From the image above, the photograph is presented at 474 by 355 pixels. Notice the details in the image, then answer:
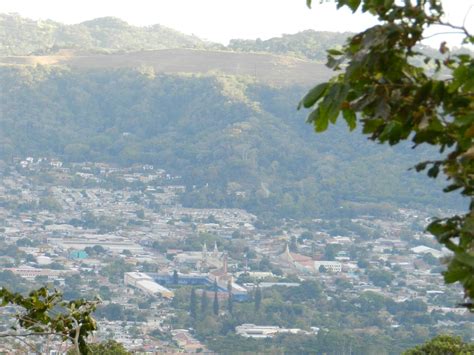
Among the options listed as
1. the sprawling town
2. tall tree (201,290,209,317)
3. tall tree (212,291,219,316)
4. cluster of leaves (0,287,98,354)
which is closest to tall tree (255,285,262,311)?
the sprawling town

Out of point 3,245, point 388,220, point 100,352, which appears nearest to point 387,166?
point 388,220

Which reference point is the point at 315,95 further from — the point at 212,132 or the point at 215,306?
the point at 212,132

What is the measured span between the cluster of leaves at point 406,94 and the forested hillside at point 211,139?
34937mm

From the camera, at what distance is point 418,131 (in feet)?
5.81

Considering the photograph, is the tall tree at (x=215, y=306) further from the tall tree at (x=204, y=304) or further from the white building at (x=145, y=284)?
the white building at (x=145, y=284)

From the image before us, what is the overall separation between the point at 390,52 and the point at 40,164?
4280cm

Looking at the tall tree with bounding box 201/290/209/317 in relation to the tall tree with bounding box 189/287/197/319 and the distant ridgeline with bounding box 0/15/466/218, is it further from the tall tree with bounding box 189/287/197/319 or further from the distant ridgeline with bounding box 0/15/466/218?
the distant ridgeline with bounding box 0/15/466/218

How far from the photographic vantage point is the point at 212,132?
4378 cm

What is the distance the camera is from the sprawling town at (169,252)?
2666 centimetres

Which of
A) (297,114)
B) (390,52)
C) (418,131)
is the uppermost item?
(390,52)

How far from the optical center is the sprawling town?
2666 cm

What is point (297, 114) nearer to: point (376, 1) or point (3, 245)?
point (3, 245)

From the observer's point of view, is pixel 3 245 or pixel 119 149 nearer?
pixel 3 245

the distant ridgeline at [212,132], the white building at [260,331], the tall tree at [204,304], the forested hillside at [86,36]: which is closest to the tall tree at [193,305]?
the tall tree at [204,304]
